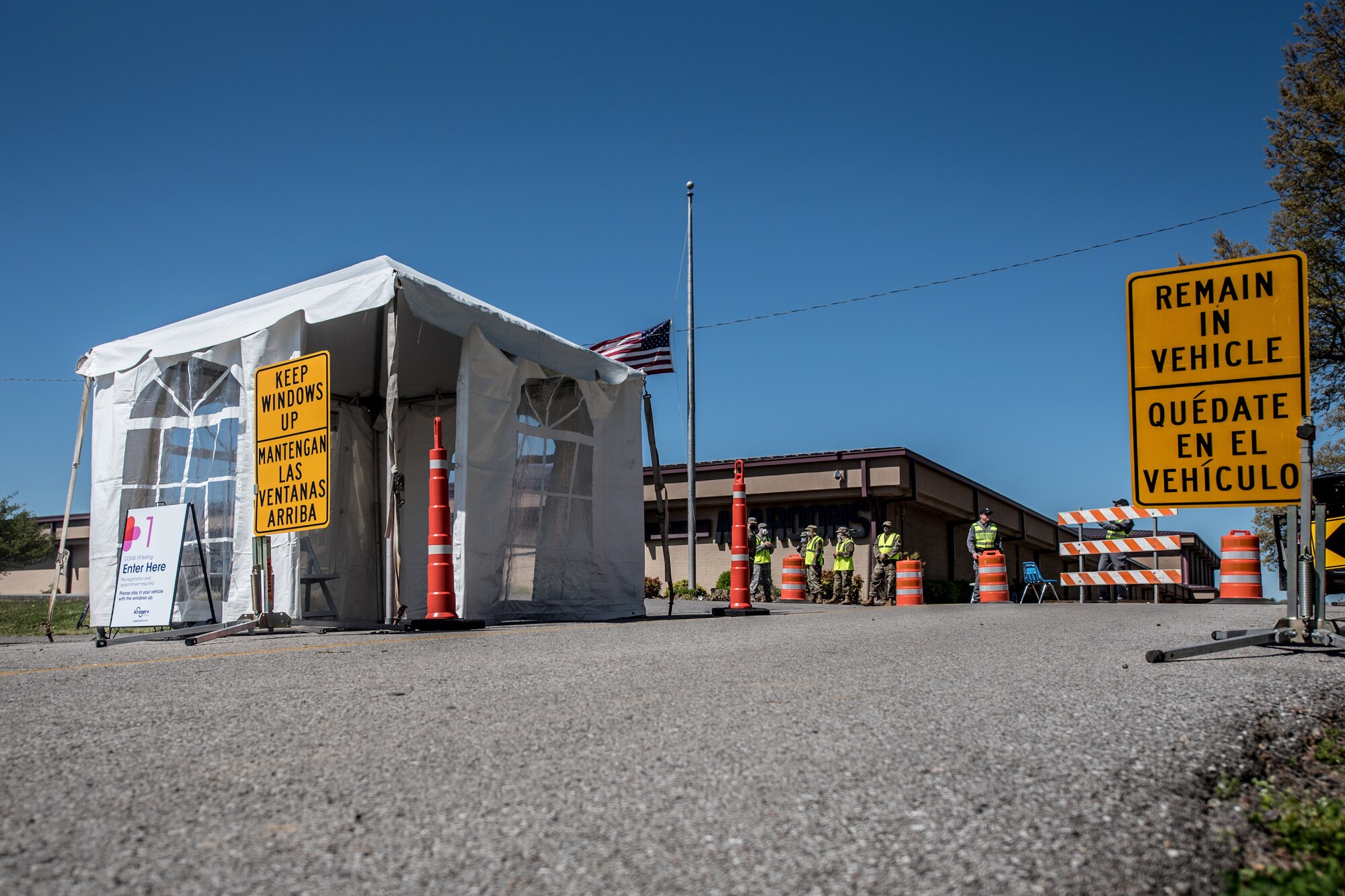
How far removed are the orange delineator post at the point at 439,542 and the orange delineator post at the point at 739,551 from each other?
3.53 metres

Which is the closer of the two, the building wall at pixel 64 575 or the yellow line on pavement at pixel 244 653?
the yellow line on pavement at pixel 244 653

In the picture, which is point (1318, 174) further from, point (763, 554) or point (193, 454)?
point (193, 454)

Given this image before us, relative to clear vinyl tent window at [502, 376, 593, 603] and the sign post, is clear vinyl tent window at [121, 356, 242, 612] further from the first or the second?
the sign post

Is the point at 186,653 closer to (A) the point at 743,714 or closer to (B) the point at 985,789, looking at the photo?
(A) the point at 743,714

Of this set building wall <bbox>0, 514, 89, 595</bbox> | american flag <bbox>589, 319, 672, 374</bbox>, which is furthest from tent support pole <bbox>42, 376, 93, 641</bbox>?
building wall <bbox>0, 514, 89, 595</bbox>

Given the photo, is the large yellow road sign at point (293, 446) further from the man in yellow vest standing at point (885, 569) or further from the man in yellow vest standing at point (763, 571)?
the man in yellow vest standing at point (885, 569)

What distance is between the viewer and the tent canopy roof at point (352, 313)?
1004 cm

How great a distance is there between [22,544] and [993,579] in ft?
125

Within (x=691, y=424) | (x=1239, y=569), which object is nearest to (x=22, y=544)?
(x=691, y=424)

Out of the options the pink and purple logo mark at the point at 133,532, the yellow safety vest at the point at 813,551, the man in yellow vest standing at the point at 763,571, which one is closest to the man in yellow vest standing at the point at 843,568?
the yellow safety vest at the point at 813,551

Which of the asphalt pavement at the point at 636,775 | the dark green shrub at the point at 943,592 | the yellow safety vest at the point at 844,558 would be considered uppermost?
the yellow safety vest at the point at 844,558

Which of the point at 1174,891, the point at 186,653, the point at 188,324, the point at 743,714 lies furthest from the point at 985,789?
the point at 188,324

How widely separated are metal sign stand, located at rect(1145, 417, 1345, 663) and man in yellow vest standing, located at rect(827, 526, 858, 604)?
48.0 feet

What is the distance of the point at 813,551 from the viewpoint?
23312 mm
